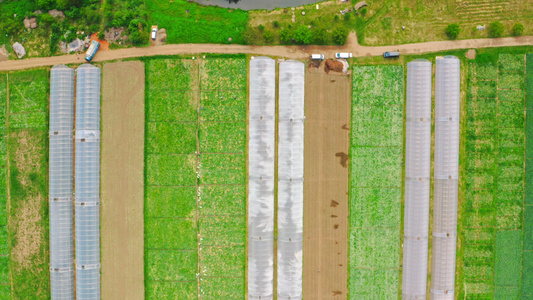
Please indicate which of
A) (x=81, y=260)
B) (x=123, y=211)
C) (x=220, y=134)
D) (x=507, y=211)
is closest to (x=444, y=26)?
(x=507, y=211)

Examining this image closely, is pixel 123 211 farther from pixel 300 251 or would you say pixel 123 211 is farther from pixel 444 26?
pixel 444 26

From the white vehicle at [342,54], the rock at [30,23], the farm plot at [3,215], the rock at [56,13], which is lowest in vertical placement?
the farm plot at [3,215]

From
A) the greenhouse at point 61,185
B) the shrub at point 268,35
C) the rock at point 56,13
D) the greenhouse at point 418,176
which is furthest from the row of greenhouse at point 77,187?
the greenhouse at point 418,176

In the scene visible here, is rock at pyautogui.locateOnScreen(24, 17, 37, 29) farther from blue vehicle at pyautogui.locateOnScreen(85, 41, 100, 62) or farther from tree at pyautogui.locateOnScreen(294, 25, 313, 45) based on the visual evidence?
tree at pyautogui.locateOnScreen(294, 25, 313, 45)

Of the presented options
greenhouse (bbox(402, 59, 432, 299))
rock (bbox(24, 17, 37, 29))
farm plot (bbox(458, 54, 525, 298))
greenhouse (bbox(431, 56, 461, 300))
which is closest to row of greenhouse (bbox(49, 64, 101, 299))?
rock (bbox(24, 17, 37, 29))

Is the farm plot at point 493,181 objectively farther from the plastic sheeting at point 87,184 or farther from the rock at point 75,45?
the rock at point 75,45

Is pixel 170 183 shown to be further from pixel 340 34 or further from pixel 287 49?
pixel 340 34

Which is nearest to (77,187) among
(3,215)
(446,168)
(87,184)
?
(87,184)
